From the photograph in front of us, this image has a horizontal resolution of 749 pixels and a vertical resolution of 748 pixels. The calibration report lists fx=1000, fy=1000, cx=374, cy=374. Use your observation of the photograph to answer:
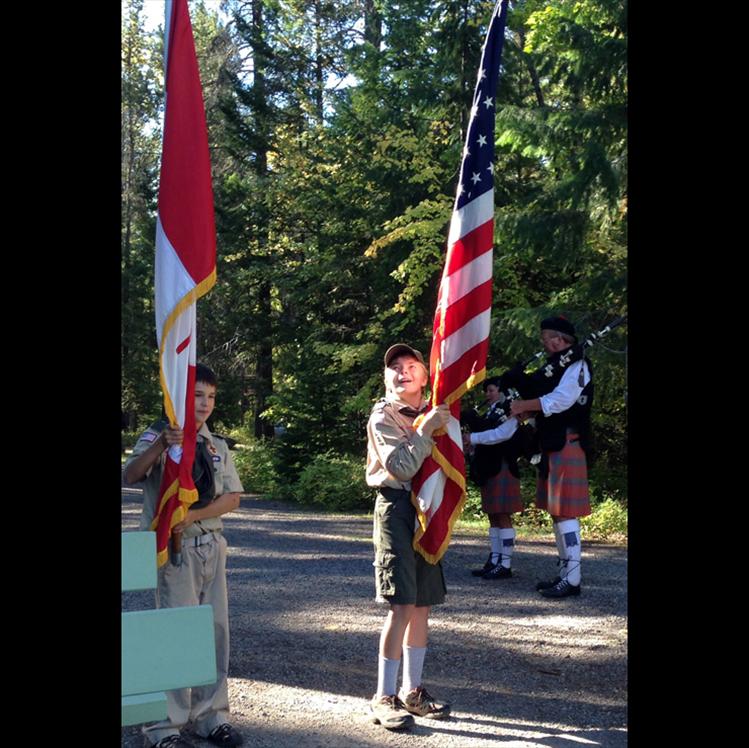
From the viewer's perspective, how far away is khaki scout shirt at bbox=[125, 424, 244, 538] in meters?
5.08

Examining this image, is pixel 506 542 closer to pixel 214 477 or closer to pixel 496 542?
pixel 496 542

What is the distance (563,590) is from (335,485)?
9043 millimetres

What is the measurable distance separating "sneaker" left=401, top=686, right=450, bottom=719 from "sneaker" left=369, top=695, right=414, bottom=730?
47 mm

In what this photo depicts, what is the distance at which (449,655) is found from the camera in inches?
277

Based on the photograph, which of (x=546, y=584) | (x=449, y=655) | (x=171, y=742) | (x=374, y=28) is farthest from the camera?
(x=374, y=28)

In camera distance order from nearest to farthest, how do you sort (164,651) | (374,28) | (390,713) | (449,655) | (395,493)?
1. (164,651)
2. (390,713)
3. (395,493)
4. (449,655)
5. (374,28)

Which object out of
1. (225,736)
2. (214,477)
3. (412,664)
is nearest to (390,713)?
(412,664)

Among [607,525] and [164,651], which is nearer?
[164,651]

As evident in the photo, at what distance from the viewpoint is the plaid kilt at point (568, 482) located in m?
8.56

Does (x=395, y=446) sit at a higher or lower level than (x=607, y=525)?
higher

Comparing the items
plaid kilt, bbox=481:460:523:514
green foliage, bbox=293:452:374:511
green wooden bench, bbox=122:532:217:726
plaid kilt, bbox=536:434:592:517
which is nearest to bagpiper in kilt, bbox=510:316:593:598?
plaid kilt, bbox=536:434:592:517

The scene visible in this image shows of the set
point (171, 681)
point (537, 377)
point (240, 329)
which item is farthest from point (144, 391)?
point (171, 681)

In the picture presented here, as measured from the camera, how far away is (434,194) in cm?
1845
